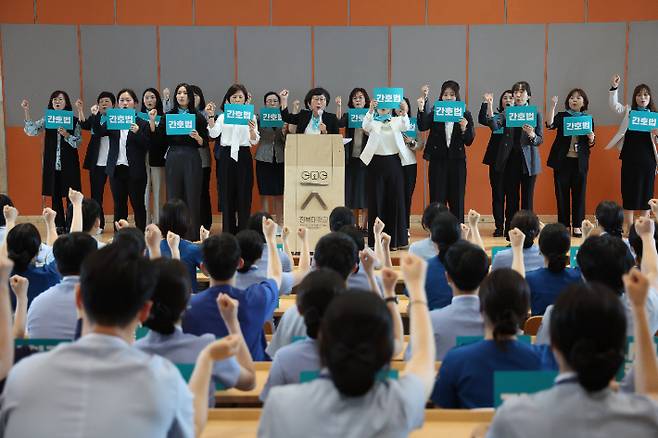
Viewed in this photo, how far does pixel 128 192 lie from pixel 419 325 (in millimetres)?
6652

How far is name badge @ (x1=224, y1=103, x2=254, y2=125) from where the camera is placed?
7094 millimetres

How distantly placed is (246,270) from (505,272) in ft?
5.05

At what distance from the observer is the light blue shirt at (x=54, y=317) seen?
298 centimetres

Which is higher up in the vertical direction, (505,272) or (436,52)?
(436,52)

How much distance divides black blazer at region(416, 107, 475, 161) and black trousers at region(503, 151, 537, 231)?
0.57 m

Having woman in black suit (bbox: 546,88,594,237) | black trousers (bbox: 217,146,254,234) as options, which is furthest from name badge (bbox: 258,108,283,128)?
woman in black suit (bbox: 546,88,594,237)

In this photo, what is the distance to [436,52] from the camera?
30.6ft

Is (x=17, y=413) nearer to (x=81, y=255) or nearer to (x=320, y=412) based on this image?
(x=320, y=412)

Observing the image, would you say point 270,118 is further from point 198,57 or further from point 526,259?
point 526,259

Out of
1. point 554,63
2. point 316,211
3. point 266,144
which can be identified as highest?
point 554,63

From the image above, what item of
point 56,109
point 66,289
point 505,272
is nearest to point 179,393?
point 505,272

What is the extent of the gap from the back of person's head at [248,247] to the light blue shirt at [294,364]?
1322 mm

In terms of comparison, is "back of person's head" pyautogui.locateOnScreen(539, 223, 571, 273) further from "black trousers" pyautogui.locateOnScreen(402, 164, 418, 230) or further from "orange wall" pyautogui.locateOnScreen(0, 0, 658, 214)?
Answer: "orange wall" pyautogui.locateOnScreen(0, 0, 658, 214)

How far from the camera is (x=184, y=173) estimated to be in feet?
24.6
